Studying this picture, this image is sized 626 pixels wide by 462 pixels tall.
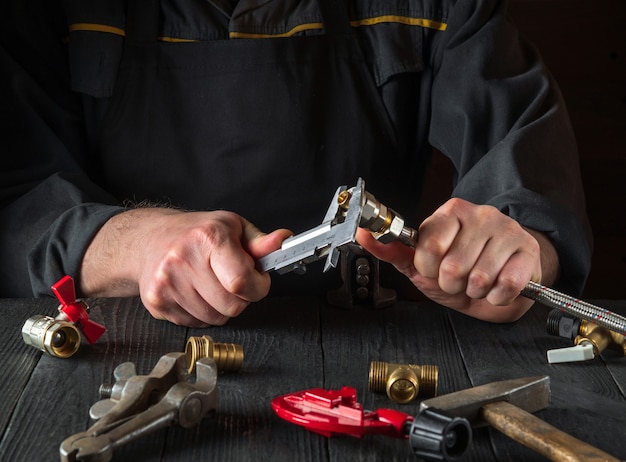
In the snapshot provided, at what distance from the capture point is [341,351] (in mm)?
1159

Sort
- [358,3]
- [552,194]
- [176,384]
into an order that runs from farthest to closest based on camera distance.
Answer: [358,3] < [552,194] < [176,384]

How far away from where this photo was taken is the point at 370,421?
92 centimetres

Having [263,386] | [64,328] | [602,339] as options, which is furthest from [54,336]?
[602,339]

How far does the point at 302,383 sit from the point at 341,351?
0.11 meters

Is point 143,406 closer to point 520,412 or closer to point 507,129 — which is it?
point 520,412

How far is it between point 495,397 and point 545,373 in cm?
18

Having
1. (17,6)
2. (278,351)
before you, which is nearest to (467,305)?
(278,351)

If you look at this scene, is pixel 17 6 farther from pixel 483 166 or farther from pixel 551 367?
pixel 551 367

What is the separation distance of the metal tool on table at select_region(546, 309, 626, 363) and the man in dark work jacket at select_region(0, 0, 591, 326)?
321 millimetres

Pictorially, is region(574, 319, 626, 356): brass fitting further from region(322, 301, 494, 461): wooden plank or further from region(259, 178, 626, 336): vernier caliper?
region(322, 301, 494, 461): wooden plank

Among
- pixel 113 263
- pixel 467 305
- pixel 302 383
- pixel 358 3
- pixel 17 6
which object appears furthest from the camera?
pixel 358 3

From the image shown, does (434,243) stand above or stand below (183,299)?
above

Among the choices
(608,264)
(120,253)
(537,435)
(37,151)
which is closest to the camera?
(537,435)

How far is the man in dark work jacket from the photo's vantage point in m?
1.57
